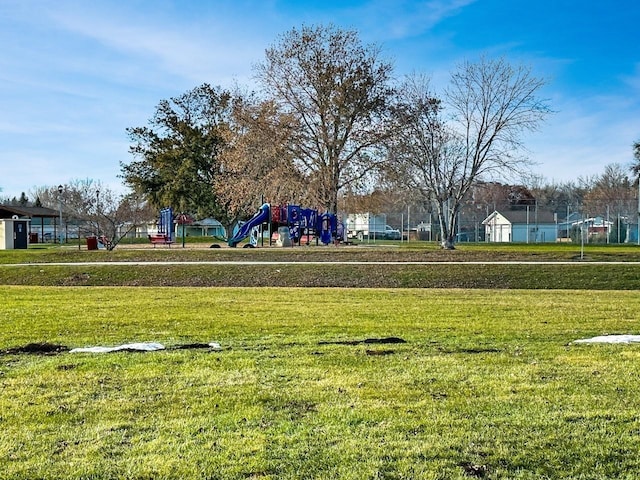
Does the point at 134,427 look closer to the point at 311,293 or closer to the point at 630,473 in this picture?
the point at 630,473

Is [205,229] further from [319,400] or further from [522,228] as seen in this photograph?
[319,400]

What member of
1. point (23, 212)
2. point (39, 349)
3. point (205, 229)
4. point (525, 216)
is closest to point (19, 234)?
point (23, 212)

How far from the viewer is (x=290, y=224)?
36812 mm

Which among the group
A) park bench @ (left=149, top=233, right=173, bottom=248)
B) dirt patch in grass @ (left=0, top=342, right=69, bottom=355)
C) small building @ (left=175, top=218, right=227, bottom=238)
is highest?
small building @ (left=175, top=218, right=227, bottom=238)

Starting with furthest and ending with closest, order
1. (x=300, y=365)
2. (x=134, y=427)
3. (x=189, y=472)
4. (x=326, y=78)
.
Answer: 1. (x=326, y=78)
2. (x=300, y=365)
3. (x=134, y=427)
4. (x=189, y=472)

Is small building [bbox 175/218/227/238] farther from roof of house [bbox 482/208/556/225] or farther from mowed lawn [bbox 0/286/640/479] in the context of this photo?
mowed lawn [bbox 0/286/640/479]

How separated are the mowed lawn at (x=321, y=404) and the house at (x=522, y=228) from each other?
2129 inches

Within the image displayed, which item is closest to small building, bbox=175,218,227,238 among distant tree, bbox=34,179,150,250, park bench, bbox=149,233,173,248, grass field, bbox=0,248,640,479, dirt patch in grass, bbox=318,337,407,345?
distant tree, bbox=34,179,150,250

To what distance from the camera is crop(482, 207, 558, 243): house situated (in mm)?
62666

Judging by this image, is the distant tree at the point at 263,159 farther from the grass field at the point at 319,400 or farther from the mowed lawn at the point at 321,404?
the mowed lawn at the point at 321,404

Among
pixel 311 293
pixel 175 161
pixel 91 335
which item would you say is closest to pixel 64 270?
pixel 311 293

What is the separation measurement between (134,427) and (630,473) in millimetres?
3215

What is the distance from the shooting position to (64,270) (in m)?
23.6

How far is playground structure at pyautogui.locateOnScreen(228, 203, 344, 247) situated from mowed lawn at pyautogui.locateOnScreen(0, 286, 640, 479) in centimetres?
2540
